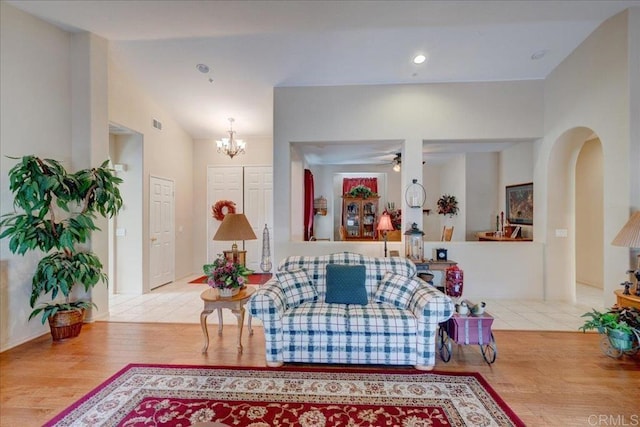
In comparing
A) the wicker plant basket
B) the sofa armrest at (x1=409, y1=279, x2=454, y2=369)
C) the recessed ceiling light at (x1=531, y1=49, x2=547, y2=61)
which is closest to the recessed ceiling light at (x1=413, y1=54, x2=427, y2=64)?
the recessed ceiling light at (x1=531, y1=49, x2=547, y2=61)

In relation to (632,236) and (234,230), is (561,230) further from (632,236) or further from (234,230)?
(234,230)

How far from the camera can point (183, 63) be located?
4.74 meters

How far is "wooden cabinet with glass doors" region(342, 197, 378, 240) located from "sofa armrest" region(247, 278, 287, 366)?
5.64 metres

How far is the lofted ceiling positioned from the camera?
335 cm

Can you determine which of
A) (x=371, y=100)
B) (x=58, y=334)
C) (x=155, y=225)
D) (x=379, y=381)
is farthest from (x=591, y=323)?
(x=155, y=225)

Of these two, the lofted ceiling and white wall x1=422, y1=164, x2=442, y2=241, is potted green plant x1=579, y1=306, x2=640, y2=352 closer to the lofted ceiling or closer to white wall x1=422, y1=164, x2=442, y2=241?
the lofted ceiling

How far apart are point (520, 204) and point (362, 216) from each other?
11.8 ft

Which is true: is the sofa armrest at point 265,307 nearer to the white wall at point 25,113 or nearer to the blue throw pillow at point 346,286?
the blue throw pillow at point 346,286

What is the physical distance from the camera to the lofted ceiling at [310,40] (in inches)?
132

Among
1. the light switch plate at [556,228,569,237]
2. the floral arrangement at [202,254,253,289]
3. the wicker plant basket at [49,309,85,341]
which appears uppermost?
the light switch plate at [556,228,569,237]

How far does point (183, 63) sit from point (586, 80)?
5629 millimetres

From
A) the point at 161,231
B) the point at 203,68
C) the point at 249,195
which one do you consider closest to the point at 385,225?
the point at 249,195

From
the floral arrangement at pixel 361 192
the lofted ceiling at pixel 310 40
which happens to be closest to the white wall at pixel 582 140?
the lofted ceiling at pixel 310 40

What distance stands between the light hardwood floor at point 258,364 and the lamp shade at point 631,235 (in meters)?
1.09
